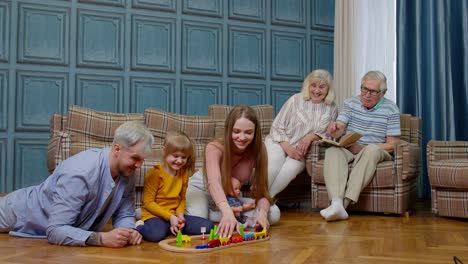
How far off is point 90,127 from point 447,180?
233 cm

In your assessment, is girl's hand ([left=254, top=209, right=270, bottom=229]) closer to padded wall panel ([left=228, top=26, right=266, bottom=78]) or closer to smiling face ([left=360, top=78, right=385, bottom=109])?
smiling face ([left=360, top=78, right=385, bottom=109])

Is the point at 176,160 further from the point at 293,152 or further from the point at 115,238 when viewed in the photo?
the point at 293,152

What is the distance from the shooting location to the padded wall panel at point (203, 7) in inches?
195

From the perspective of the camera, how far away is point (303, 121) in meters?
3.73

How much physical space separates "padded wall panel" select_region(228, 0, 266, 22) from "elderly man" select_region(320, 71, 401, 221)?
1.80m

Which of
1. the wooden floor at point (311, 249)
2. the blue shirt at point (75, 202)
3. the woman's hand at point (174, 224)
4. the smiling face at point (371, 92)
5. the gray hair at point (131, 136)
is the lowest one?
the wooden floor at point (311, 249)

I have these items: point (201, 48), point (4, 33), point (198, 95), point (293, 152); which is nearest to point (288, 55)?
point (201, 48)

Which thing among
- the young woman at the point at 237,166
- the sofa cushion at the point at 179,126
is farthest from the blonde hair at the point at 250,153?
the sofa cushion at the point at 179,126

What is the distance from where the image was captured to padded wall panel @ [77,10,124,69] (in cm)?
461

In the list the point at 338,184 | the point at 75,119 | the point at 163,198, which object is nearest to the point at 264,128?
the point at 338,184

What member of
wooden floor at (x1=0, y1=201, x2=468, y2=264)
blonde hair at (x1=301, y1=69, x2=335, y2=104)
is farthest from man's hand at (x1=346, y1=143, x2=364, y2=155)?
wooden floor at (x1=0, y1=201, x2=468, y2=264)

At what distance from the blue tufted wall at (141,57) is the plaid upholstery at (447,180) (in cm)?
206

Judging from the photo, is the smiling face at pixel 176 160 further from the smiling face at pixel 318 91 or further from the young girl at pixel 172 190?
the smiling face at pixel 318 91

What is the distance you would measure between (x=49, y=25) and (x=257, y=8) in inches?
75.7
